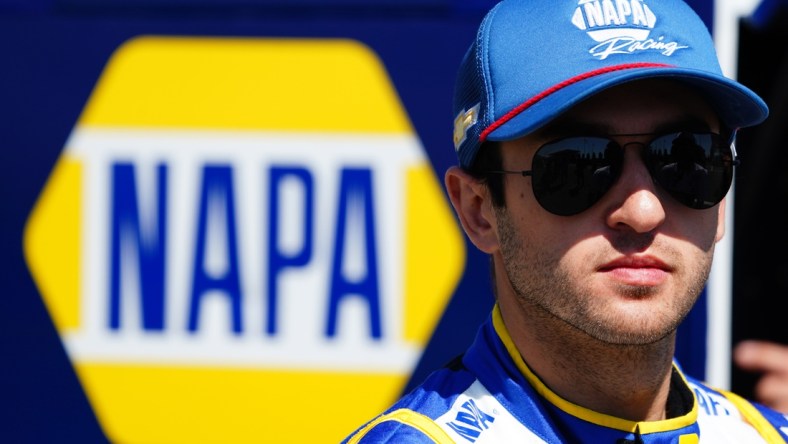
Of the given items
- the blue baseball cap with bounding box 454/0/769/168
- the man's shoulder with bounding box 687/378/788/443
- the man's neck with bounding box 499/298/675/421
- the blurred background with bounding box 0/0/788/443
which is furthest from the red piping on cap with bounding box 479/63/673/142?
the blurred background with bounding box 0/0/788/443

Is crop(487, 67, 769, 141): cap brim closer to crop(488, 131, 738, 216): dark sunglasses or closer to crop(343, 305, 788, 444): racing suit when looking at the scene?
crop(488, 131, 738, 216): dark sunglasses

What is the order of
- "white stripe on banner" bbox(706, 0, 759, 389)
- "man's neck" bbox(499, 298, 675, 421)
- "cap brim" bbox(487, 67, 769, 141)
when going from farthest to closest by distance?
"white stripe on banner" bbox(706, 0, 759, 389), "man's neck" bbox(499, 298, 675, 421), "cap brim" bbox(487, 67, 769, 141)

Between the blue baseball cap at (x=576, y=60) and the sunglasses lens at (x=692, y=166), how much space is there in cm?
6

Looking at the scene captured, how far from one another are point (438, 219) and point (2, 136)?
3.00 feet

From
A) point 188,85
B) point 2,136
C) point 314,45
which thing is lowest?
point 2,136

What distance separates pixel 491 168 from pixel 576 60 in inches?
7.4

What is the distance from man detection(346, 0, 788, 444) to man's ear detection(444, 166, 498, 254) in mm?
23

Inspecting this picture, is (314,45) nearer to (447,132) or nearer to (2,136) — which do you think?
(447,132)

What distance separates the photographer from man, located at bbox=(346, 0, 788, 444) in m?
1.17

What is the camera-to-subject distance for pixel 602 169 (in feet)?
3.84

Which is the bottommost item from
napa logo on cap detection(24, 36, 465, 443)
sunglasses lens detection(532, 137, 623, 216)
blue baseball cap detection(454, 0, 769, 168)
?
napa logo on cap detection(24, 36, 465, 443)

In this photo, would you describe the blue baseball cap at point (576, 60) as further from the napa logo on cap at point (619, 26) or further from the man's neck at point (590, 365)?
the man's neck at point (590, 365)

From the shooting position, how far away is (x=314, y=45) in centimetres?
195

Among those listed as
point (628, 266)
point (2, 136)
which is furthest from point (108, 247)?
point (628, 266)
